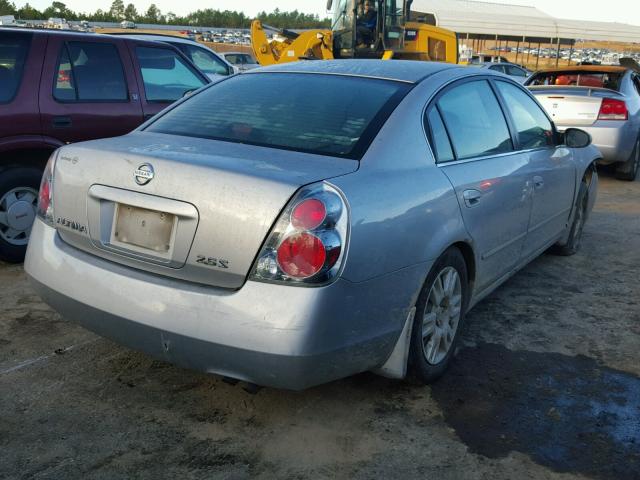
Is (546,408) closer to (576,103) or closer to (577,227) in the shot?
(577,227)

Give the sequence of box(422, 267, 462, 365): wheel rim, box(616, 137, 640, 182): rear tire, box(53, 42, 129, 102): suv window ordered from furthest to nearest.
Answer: box(616, 137, 640, 182): rear tire, box(53, 42, 129, 102): suv window, box(422, 267, 462, 365): wheel rim

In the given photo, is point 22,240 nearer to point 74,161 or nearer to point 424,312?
point 74,161

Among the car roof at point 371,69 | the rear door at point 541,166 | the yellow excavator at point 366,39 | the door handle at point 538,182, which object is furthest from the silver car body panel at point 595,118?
the car roof at point 371,69

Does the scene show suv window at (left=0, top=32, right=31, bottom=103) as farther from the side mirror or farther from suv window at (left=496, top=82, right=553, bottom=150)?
the side mirror

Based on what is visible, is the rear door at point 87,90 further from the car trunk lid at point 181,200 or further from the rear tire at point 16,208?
the car trunk lid at point 181,200

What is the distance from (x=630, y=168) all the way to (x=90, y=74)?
7.54 meters

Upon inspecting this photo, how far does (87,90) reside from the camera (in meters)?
5.68

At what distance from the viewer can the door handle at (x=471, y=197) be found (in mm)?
3490

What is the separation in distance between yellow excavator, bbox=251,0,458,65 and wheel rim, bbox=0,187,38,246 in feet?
30.2

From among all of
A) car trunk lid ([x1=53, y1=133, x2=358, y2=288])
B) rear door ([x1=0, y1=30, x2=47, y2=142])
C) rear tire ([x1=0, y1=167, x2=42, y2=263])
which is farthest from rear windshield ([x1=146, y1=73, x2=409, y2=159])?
rear tire ([x1=0, y1=167, x2=42, y2=263])

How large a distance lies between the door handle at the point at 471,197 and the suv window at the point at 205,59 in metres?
7.51

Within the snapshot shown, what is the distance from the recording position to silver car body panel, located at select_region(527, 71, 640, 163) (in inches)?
365

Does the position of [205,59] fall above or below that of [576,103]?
above

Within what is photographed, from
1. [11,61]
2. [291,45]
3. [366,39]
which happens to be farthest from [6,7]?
[11,61]
